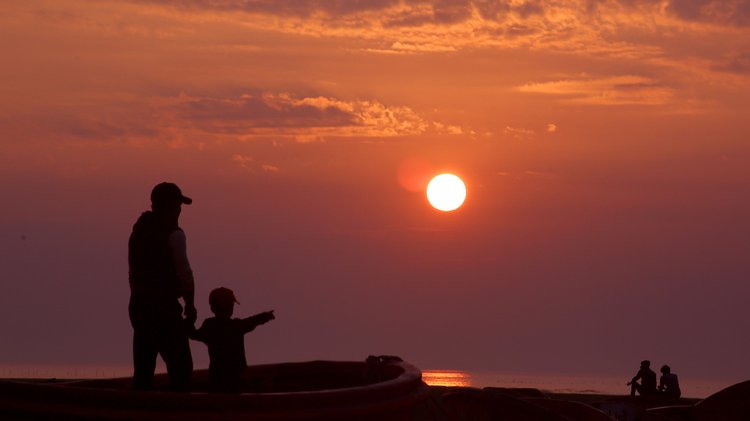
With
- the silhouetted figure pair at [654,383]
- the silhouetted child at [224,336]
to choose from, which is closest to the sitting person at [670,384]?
the silhouetted figure pair at [654,383]

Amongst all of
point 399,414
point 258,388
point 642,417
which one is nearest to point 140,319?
point 399,414

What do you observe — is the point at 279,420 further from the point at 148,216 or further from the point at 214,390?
the point at 148,216

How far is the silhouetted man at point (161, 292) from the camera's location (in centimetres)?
1114

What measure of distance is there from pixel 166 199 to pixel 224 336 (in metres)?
1.39

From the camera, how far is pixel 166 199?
442 inches

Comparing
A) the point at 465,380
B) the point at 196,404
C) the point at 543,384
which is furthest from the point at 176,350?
the point at 543,384

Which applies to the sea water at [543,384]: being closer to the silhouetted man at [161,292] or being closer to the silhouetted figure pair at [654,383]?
the silhouetted figure pair at [654,383]

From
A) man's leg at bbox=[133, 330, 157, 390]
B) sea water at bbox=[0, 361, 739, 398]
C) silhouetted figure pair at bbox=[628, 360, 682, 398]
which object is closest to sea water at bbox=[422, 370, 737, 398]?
sea water at bbox=[0, 361, 739, 398]

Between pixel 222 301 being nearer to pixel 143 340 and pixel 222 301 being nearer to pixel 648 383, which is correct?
pixel 143 340

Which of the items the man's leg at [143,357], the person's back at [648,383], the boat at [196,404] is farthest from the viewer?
the person's back at [648,383]

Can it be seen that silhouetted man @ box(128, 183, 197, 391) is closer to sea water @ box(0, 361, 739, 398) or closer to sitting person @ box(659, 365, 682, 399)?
sitting person @ box(659, 365, 682, 399)

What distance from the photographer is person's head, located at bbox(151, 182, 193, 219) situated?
11211mm

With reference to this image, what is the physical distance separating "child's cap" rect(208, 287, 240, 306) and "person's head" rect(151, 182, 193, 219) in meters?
0.84

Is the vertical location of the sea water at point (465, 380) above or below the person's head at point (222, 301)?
above
